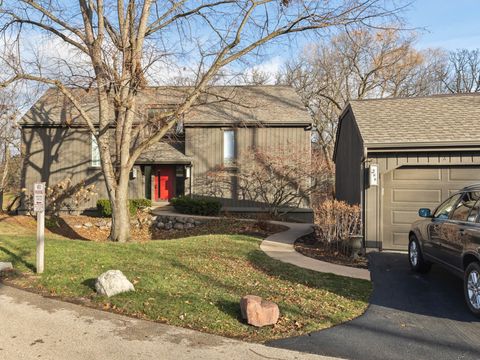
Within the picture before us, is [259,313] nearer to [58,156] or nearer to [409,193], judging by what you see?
[409,193]

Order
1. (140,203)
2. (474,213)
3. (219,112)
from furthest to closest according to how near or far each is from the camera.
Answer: (219,112) < (140,203) < (474,213)

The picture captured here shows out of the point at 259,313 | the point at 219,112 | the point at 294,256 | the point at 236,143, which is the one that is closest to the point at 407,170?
the point at 294,256

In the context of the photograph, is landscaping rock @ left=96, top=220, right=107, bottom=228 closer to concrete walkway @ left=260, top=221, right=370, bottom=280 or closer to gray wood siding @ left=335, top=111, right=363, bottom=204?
concrete walkway @ left=260, top=221, right=370, bottom=280

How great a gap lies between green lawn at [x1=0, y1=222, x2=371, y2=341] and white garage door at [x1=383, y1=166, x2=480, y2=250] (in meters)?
3.54

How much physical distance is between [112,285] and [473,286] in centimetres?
512

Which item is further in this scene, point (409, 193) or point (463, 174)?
point (409, 193)

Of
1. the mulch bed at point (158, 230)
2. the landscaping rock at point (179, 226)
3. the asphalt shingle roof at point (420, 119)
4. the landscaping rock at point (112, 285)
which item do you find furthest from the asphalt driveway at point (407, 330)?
the landscaping rock at point (179, 226)

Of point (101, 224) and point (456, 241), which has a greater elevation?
point (456, 241)

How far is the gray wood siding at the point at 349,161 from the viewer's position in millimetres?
11459

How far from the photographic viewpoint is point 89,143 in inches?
800

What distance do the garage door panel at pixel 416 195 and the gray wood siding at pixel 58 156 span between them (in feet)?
44.4

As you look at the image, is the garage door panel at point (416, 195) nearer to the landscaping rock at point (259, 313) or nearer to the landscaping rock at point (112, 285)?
the landscaping rock at point (259, 313)

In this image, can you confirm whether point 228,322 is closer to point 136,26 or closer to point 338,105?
point 136,26

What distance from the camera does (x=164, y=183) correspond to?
21281 millimetres
